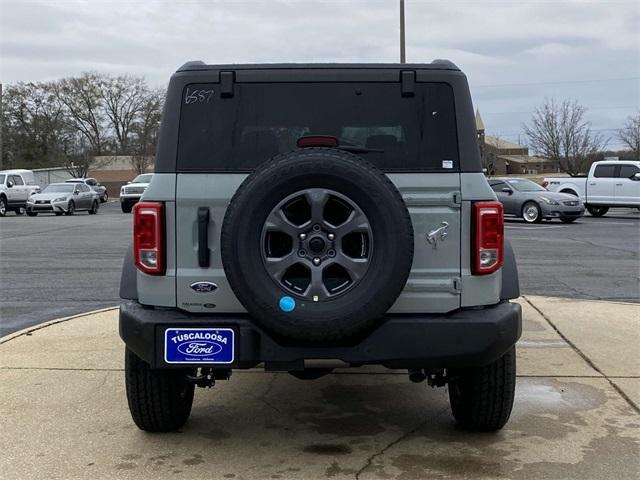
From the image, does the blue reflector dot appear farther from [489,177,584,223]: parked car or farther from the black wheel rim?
[489,177,584,223]: parked car

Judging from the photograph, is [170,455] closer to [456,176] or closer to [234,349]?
[234,349]

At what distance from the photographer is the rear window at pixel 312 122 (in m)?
3.92

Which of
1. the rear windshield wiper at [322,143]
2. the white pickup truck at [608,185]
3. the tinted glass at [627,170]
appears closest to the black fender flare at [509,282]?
the rear windshield wiper at [322,143]

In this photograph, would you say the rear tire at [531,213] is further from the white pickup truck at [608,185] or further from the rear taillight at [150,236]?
the rear taillight at [150,236]

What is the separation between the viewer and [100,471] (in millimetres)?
3877

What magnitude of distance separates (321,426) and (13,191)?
3032 cm

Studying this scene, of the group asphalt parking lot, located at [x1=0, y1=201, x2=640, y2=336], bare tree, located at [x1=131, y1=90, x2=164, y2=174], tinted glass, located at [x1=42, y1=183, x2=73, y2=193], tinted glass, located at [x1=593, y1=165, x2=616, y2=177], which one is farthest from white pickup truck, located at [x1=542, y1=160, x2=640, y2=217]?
bare tree, located at [x1=131, y1=90, x2=164, y2=174]

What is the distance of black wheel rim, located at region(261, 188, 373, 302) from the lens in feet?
11.5

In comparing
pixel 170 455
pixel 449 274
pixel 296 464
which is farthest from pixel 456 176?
pixel 170 455

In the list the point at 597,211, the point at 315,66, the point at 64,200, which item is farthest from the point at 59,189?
the point at 315,66

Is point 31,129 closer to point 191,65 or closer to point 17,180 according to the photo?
point 17,180

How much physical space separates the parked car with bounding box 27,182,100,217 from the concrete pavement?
85.1 ft

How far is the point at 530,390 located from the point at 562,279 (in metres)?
5.92

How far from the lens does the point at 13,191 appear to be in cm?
3177
